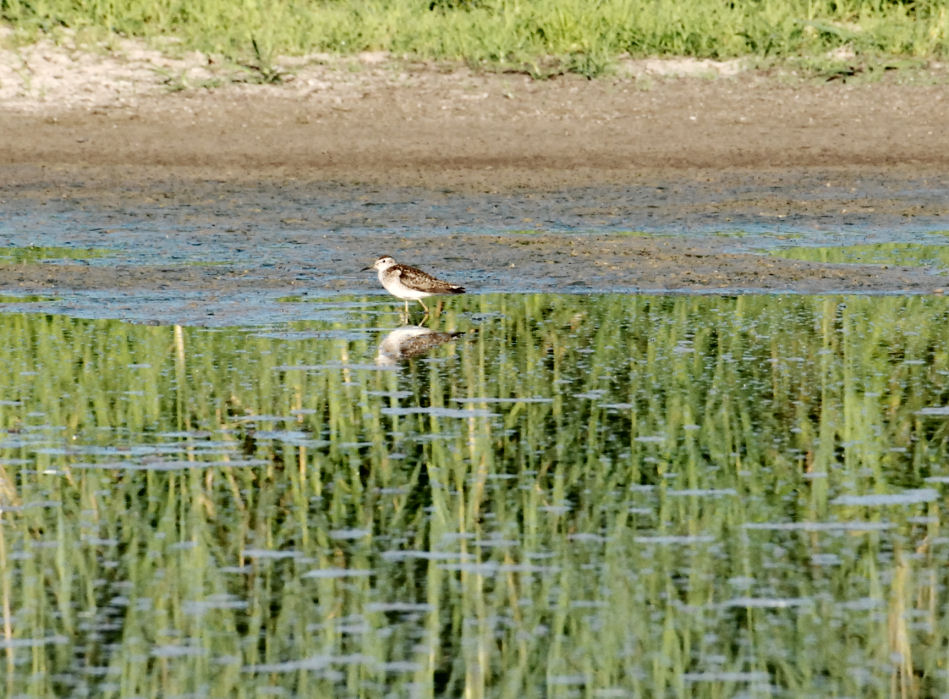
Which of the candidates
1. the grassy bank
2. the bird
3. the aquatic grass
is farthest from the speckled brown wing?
the grassy bank

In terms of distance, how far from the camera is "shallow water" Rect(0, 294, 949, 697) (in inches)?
192

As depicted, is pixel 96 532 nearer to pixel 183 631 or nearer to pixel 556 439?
pixel 183 631

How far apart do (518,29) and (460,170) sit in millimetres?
3029

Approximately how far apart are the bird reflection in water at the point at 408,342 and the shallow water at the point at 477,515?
0.10ft

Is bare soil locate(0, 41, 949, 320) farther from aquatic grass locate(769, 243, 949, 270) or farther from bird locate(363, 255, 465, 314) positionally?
bird locate(363, 255, 465, 314)

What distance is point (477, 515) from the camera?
6203 millimetres

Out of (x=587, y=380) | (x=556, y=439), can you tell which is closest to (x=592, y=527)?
(x=556, y=439)

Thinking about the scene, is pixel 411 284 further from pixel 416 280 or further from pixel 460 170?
pixel 460 170

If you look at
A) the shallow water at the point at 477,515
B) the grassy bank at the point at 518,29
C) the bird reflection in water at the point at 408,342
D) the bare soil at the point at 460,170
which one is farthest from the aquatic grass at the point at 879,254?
the grassy bank at the point at 518,29

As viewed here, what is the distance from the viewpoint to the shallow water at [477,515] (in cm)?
487

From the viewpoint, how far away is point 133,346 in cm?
969

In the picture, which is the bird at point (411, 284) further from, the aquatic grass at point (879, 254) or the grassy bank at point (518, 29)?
the grassy bank at point (518, 29)

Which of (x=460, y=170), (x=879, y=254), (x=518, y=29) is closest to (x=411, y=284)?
(x=879, y=254)

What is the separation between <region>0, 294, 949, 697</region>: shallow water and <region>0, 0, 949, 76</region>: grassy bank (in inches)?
384
